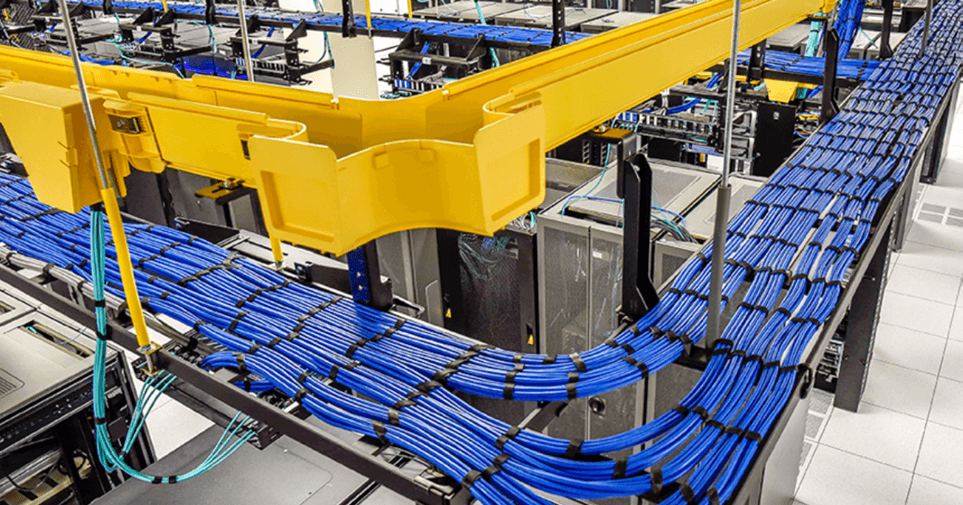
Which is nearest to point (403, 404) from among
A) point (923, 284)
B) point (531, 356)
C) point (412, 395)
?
point (412, 395)

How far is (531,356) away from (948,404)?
3887 millimetres

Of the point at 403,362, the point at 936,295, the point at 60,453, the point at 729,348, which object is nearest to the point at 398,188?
the point at 403,362

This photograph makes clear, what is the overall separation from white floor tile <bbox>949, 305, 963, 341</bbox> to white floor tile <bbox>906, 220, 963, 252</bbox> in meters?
1.13

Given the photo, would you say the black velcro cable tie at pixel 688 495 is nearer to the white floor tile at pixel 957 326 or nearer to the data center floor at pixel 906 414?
the data center floor at pixel 906 414

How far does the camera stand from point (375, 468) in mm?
1349

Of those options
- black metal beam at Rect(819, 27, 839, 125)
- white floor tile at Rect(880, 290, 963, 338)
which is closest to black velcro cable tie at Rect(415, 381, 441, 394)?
black metal beam at Rect(819, 27, 839, 125)

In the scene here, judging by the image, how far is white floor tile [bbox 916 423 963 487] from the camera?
12.5 feet

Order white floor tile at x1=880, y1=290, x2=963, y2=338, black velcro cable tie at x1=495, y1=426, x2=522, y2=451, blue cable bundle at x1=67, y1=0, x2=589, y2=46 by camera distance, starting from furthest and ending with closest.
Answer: blue cable bundle at x1=67, y1=0, x2=589, y2=46 < white floor tile at x1=880, y1=290, x2=963, y2=338 < black velcro cable tie at x1=495, y1=426, x2=522, y2=451

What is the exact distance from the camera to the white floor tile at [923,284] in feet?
17.8

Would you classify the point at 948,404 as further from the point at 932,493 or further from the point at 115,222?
the point at 115,222

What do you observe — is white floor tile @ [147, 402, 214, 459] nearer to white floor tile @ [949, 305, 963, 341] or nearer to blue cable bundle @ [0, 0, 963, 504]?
→ blue cable bundle @ [0, 0, 963, 504]

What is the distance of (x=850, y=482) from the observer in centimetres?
382

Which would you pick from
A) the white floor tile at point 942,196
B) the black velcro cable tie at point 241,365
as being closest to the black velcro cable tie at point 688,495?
the black velcro cable tie at point 241,365

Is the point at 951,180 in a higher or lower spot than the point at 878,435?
higher
